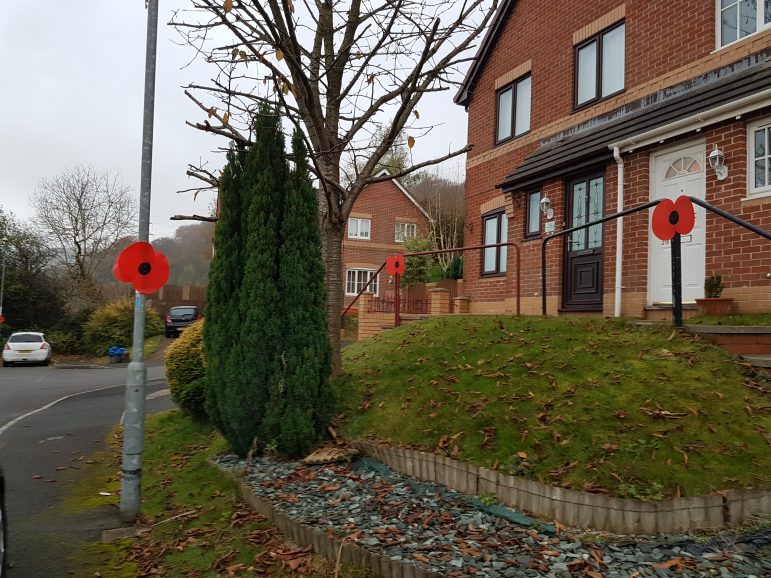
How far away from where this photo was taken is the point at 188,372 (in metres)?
8.57

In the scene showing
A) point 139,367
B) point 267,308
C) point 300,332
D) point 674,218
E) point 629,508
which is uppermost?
point 674,218

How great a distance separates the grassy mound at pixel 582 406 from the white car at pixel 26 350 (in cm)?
2189

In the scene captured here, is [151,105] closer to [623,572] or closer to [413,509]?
[413,509]

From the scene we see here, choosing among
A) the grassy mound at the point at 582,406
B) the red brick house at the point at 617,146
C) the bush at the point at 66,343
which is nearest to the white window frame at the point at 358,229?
the bush at the point at 66,343

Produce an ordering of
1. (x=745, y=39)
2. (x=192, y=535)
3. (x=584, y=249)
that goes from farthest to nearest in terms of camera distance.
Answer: (x=584, y=249), (x=745, y=39), (x=192, y=535)

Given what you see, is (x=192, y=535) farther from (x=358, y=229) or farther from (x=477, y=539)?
(x=358, y=229)

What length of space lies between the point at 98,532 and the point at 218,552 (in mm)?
1348

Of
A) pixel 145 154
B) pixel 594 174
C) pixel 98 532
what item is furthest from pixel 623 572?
pixel 594 174

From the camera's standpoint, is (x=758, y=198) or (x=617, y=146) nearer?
(x=758, y=198)

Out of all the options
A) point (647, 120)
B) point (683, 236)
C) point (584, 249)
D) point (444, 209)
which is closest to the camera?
point (683, 236)

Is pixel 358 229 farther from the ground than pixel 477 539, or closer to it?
farther from the ground

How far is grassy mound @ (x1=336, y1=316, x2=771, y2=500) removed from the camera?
3.74 meters

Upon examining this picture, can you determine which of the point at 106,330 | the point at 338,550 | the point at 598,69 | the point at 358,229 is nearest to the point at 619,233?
the point at 598,69

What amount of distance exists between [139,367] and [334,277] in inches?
97.1
